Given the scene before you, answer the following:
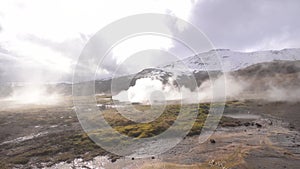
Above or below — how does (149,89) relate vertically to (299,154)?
above

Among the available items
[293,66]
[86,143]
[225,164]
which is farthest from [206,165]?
[293,66]

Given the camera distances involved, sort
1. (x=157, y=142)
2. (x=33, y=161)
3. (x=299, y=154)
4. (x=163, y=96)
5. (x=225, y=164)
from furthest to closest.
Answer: (x=163, y=96)
(x=157, y=142)
(x=33, y=161)
(x=299, y=154)
(x=225, y=164)

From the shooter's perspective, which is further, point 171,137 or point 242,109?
point 242,109

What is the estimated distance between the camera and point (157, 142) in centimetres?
3228

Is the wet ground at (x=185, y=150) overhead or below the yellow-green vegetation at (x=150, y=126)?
below

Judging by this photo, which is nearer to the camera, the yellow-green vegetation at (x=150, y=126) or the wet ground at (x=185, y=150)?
the wet ground at (x=185, y=150)

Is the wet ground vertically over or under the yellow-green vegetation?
under

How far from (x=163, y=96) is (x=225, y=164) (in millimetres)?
64495

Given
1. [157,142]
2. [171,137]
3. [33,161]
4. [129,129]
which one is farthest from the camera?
[129,129]

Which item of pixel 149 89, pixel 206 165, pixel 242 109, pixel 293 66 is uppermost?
pixel 293 66

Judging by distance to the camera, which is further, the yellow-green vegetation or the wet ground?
the yellow-green vegetation

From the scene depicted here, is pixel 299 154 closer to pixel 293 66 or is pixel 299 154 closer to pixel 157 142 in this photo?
pixel 157 142

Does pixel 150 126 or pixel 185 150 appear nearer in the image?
pixel 185 150

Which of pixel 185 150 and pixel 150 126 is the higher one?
pixel 150 126
